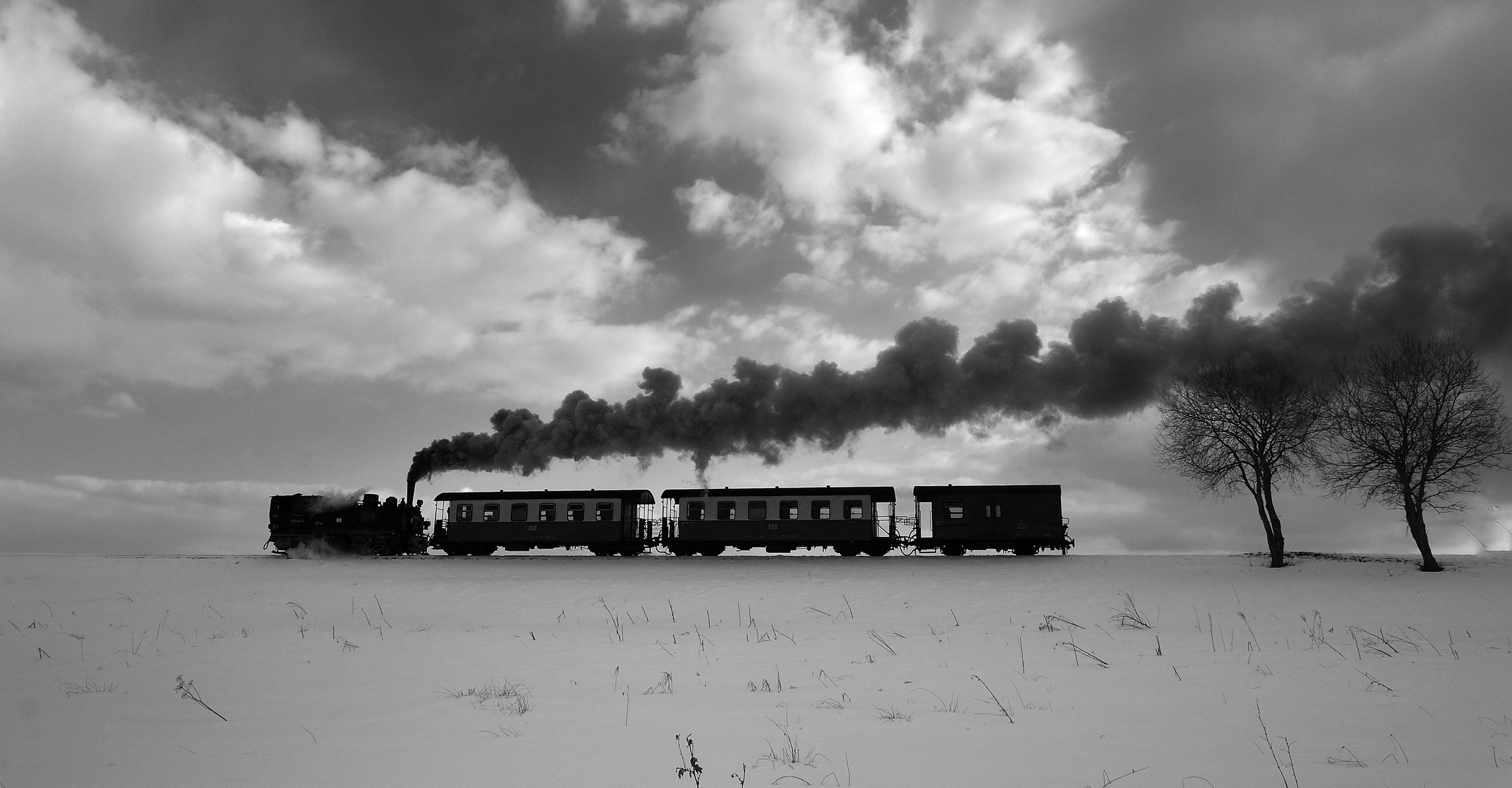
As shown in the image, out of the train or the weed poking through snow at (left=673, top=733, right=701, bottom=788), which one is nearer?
the weed poking through snow at (left=673, top=733, right=701, bottom=788)

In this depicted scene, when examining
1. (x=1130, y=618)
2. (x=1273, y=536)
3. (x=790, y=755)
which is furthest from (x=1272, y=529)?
(x=790, y=755)

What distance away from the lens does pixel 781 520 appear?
112 ft

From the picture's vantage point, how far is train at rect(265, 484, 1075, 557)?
3262 centimetres

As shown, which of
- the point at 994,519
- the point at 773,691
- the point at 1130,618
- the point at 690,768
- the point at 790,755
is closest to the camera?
the point at 690,768

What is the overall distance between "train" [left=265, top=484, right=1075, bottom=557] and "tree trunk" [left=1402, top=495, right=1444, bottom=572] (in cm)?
1088

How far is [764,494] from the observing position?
34406 millimetres

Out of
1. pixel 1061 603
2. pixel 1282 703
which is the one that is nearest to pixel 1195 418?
pixel 1061 603

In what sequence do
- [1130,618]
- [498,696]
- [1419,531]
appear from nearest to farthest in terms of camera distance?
[498,696] < [1130,618] < [1419,531]

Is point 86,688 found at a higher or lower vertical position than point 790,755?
lower

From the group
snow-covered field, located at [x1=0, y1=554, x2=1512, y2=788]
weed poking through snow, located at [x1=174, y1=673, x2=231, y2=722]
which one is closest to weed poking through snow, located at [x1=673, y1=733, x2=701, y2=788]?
snow-covered field, located at [x1=0, y1=554, x2=1512, y2=788]

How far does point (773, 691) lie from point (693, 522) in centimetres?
2564

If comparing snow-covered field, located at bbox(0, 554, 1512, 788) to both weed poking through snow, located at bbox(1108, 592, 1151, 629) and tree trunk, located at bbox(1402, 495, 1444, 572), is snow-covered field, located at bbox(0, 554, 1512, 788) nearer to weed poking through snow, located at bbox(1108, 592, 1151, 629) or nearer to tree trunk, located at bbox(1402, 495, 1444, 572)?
weed poking through snow, located at bbox(1108, 592, 1151, 629)

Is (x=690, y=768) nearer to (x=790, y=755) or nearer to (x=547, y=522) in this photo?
(x=790, y=755)

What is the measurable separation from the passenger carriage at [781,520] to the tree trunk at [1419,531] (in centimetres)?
1716
